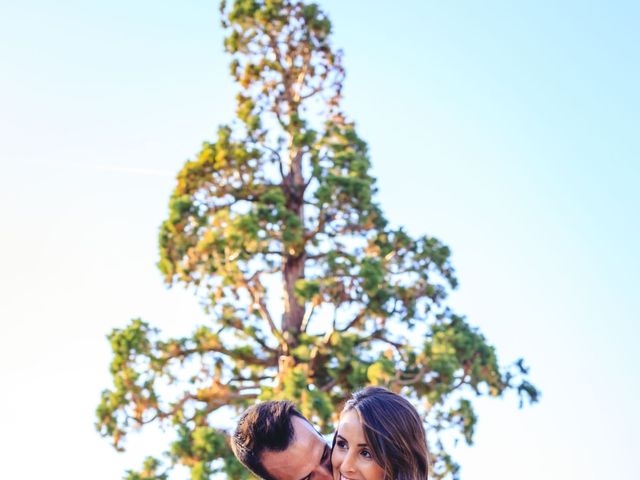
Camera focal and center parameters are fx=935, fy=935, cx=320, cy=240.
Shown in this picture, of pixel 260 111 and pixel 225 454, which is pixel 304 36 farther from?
pixel 225 454

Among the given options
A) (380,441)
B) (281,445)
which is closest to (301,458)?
(281,445)

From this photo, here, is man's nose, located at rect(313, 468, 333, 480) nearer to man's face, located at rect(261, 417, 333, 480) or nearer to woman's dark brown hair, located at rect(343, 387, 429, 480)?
man's face, located at rect(261, 417, 333, 480)

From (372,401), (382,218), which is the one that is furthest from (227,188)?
(372,401)

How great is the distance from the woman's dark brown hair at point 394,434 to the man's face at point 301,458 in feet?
0.58

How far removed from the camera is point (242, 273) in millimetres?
10617

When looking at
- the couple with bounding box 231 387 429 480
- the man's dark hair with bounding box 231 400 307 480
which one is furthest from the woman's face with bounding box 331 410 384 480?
the man's dark hair with bounding box 231 400 307 480

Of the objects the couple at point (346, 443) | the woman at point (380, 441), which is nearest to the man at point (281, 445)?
the couple at point (346, 443)

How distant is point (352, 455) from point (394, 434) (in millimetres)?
108

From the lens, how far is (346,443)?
2.07 meters

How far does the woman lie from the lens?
1.99 m

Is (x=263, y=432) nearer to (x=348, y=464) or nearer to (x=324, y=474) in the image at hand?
(x=324, y=474)

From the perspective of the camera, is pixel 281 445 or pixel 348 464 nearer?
pixel 348 464

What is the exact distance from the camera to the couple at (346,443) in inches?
78.5

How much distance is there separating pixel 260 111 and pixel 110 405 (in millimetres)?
4001
